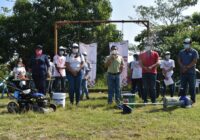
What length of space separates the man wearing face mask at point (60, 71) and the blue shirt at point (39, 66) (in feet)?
10.1

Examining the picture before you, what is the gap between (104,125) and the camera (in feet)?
30.6

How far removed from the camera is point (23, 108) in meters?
11.4

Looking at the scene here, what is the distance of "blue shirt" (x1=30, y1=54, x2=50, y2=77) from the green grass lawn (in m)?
1.72

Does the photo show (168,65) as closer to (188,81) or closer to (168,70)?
(168,70)

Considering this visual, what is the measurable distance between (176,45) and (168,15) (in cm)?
1731

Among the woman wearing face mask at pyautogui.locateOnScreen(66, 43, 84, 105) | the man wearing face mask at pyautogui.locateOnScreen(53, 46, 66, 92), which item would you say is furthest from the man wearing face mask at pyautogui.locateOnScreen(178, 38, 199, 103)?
the man wearing face mask at pyautogui.locateOnScreen(53, 46, 66, 92)

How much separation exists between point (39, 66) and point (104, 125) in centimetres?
415

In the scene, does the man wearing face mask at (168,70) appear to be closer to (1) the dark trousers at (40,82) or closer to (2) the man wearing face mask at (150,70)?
(2) the man wearing face mask at (150,70)

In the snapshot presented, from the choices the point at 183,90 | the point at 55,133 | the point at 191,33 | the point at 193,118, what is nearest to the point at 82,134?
the point at 55,133

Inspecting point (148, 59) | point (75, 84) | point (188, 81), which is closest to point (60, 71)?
point (75, 84)

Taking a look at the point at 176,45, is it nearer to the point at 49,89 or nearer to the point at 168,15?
the point at 49,89

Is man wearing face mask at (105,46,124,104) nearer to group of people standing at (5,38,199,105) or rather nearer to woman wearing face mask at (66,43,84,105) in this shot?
group of people standing at (5,38,199,105)

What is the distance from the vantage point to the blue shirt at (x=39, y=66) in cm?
1287

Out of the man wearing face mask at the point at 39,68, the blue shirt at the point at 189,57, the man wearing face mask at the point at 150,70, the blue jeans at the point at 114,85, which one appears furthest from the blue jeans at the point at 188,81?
the man wearing face mask at the point at 39,68
